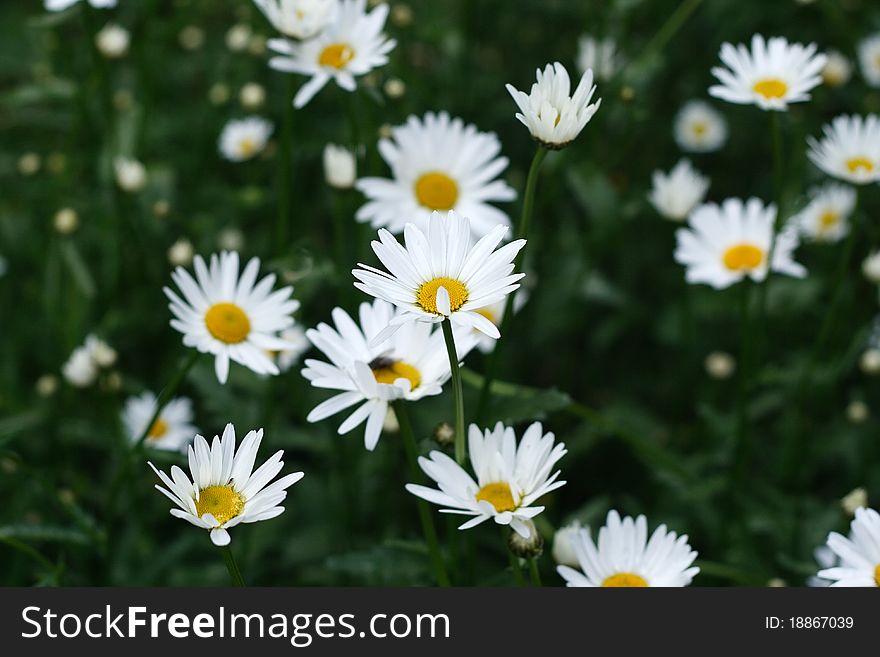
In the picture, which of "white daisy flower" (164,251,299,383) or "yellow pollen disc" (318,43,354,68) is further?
"yellow pollen disc" (318,43,354,68)

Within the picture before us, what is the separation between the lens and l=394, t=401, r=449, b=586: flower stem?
1870 mm

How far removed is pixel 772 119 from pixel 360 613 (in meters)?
1.47

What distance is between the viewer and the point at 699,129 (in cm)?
412

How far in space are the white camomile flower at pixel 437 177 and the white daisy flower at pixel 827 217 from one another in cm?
125

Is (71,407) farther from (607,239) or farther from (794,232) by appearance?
(794,232)

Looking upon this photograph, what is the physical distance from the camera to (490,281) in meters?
1.71

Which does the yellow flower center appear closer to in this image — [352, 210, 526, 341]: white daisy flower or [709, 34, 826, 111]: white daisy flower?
[352, 210, 526, 341]: white daisy flower

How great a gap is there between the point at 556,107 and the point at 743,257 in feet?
4.04

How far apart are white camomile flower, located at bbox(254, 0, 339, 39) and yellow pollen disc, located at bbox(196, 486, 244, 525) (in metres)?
1.22

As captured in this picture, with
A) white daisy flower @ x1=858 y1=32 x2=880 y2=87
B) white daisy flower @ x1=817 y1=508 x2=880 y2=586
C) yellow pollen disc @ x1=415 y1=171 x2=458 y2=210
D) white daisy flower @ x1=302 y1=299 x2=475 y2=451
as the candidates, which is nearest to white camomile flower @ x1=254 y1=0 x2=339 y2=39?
yellow pollen disc @ x1=415 y1=171 x2=458 y2=210

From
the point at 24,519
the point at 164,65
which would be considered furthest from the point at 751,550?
the point at 164,65

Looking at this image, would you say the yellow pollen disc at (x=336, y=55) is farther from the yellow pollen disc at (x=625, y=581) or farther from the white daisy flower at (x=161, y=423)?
the yellow pollen disc at (x=625, y=581)

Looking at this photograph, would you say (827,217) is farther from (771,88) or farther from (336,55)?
(336,55)

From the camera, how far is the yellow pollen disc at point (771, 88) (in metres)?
2.45
